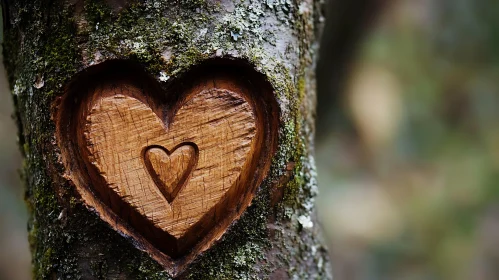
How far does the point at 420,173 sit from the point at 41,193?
124 inches

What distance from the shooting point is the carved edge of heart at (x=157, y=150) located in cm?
98

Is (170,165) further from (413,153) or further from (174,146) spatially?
(413,153)

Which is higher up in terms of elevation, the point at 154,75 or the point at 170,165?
the point at 154,75

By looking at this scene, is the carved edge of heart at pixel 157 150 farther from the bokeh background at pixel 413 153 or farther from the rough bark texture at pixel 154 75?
the bokeh background at pixel 413 153

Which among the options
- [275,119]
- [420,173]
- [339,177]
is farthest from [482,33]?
[275,119]

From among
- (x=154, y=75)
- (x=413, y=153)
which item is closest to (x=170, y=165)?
(x=154, y=75)

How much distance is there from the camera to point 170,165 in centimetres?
98

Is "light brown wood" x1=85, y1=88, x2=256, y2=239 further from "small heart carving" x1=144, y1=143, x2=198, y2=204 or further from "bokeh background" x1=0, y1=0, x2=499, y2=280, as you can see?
"bokeh background" x1=0, y1=0, x2=499, y2=280

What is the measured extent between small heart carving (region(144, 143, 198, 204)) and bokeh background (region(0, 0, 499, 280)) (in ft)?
7.59

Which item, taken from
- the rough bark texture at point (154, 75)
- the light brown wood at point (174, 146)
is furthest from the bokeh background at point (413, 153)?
the light brown wood at point (174, 146)

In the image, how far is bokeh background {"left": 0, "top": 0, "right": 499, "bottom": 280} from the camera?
347cm

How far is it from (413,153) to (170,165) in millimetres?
2983

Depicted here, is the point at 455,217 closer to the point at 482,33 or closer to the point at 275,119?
the point at 482,33

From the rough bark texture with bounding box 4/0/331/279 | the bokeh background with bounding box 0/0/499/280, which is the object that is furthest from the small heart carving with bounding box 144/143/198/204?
the bokeh background with bounding box 0/0/499/280
